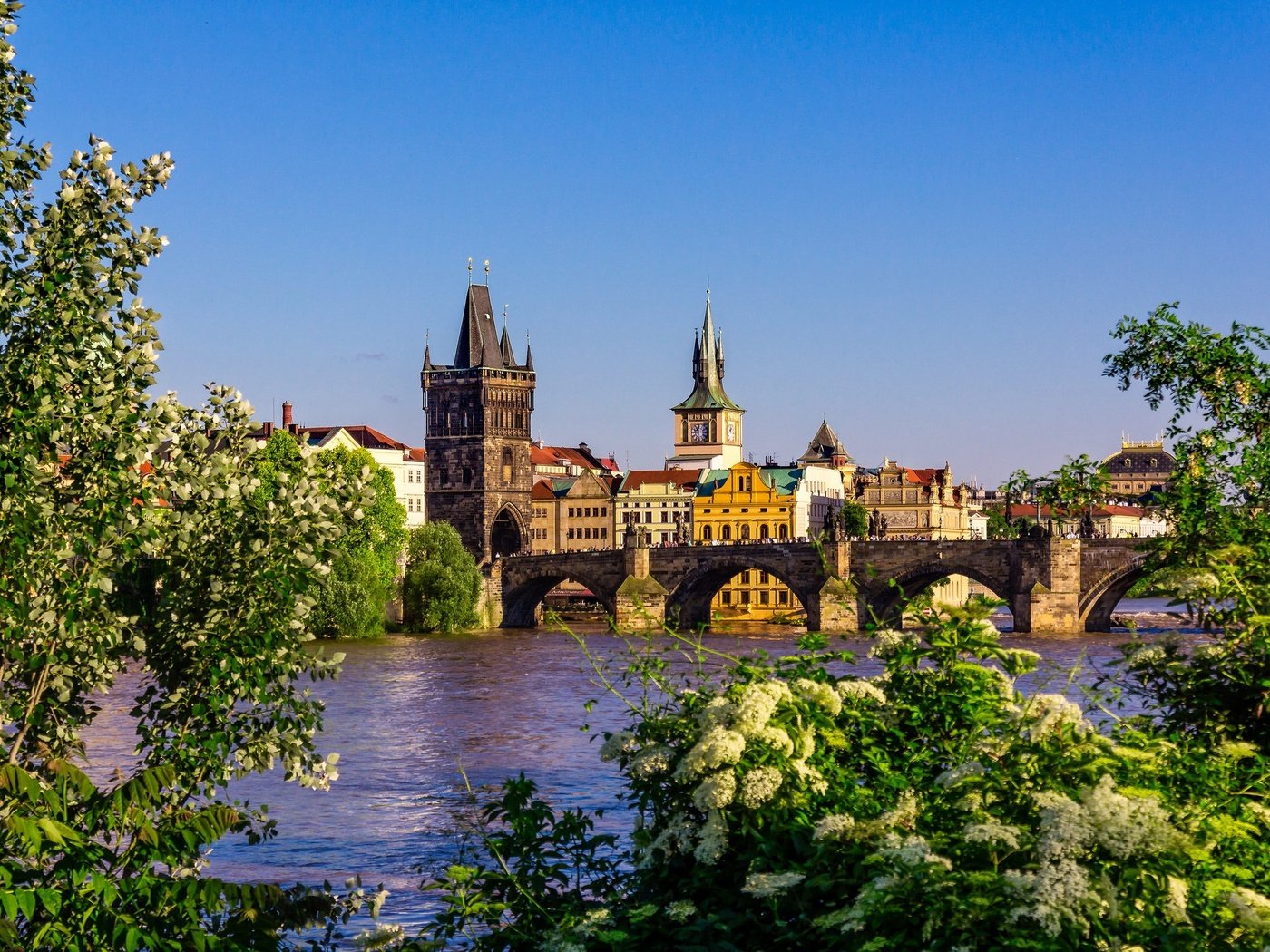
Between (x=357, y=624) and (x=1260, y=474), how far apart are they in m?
62.5

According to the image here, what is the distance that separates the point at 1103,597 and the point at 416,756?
49962 mm

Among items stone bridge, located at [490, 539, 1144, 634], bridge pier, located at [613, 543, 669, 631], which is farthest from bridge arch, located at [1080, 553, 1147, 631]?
bridge pier, located at [613, 543, 669, 631]

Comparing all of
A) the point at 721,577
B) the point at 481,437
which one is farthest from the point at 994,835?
the point at 481,437

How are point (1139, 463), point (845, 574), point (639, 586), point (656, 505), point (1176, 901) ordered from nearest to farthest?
1. point (1176, 901)
2. point (845, 574)
3. point (639, 586)
4. point (656, 505)
5. point (1139, 463)

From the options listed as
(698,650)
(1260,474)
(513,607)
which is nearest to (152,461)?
(698,650)

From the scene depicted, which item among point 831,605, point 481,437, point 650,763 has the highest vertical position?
point 481,437

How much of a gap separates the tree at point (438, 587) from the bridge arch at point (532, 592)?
7.65 m

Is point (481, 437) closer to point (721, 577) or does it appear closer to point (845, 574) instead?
point (721, 577)

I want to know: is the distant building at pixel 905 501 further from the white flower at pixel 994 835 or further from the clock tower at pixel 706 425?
the white flower at pixel 994 835

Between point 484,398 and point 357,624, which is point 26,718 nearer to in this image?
point 357,624

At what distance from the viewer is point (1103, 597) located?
78.4m

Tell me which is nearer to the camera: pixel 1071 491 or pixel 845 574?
pixel 1071 491

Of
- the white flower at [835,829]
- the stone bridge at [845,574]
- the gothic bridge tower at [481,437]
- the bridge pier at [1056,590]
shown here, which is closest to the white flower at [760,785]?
the white flower at [835,829]

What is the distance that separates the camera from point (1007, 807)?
6.80 metres
